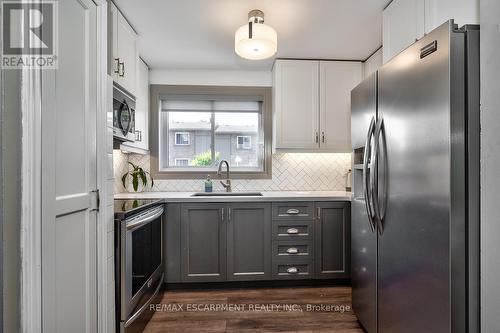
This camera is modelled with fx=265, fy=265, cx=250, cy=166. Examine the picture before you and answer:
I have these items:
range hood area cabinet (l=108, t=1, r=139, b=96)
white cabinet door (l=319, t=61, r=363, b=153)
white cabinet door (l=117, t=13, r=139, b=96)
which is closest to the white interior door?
range hood area cabinet (l=108, t=1, r=139, b=96)

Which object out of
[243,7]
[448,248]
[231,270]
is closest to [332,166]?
[231,270]

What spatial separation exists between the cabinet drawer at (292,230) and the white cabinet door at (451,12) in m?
1.80

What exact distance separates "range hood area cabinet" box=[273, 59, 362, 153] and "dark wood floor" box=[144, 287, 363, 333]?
1477 mm

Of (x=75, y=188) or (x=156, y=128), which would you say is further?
(x=156, y=128)

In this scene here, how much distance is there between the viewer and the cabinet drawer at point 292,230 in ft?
8.48

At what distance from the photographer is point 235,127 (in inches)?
132

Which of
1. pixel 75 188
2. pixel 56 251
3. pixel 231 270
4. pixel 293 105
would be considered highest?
pixel 293 105

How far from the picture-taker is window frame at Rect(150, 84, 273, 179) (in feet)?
10.4

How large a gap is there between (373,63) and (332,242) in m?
1.91

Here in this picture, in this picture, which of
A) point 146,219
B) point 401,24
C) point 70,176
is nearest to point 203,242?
point 146,219

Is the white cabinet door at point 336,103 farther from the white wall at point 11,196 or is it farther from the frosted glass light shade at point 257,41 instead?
the white wall at point 11,196

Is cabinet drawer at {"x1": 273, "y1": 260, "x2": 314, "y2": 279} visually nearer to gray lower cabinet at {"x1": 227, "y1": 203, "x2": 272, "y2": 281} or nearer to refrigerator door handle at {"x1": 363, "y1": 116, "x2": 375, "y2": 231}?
gray lower cabinet at {"x1": 227, "y1": 203, "x2": 272, "y2": 281}

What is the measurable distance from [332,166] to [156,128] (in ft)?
7.14

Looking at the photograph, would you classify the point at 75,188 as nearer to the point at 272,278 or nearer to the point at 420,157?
the point at 420,157
